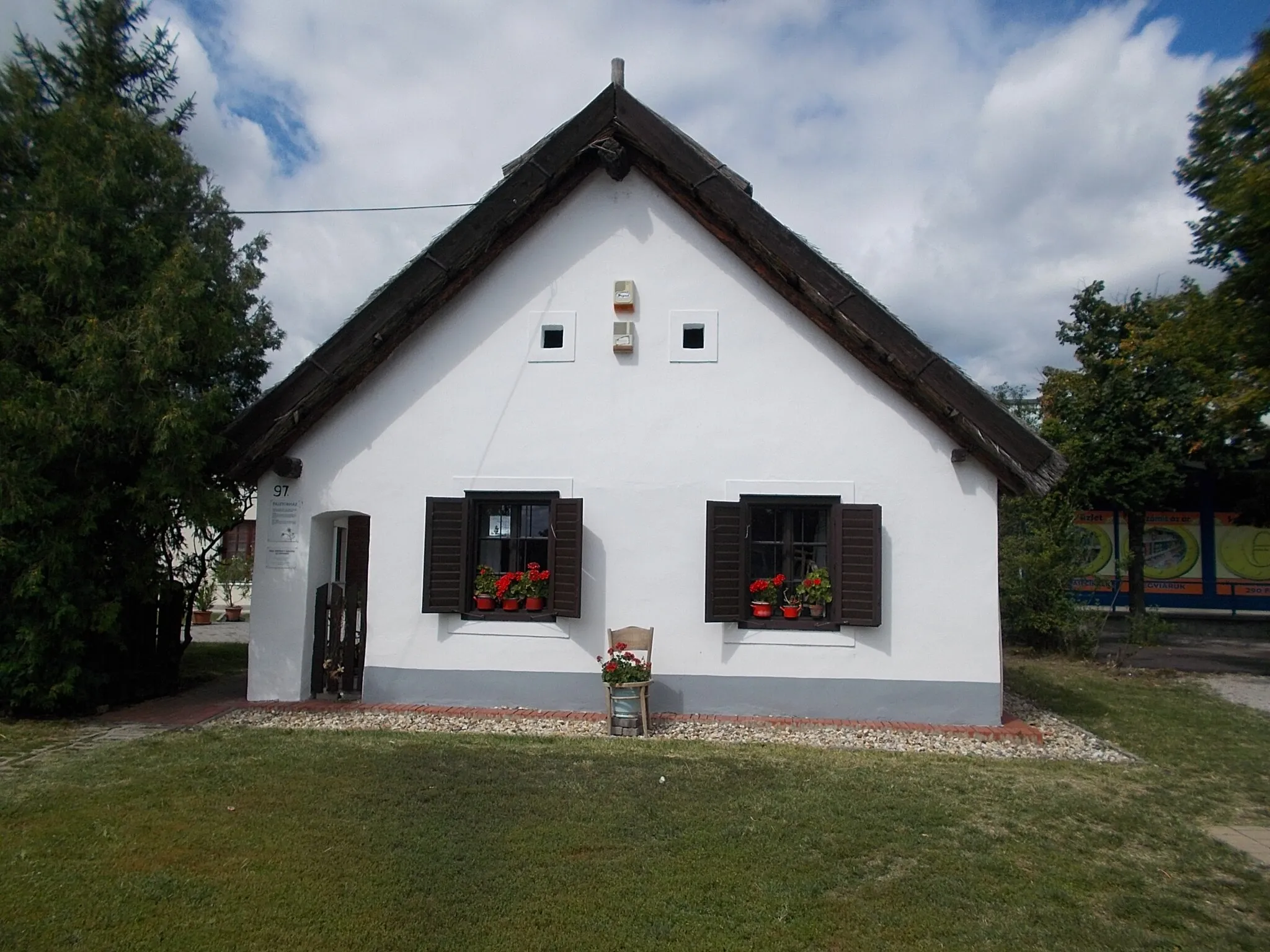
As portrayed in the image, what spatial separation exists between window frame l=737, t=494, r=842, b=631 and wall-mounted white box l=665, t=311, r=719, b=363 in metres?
1.50

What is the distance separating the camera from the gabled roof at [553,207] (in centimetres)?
854

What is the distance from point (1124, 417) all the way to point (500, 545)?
40.2 feet

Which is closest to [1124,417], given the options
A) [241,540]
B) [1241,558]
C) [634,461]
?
[1241,558]

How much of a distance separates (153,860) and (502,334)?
5.88m

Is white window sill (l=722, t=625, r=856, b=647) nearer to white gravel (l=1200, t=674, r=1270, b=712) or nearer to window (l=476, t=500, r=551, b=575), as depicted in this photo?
window (l=476, t=500, r=551, b=575)

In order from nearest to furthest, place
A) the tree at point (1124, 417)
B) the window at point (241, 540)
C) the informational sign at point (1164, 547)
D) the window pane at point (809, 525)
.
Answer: the window pane at point (809, 525) < the tree at point (1124, 417) < the informational sign at point (1164, 547) < the window at point (241, 540)

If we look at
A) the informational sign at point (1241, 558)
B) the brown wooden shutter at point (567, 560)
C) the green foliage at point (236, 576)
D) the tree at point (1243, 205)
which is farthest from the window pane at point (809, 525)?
the informational sign at point (1241, 558)

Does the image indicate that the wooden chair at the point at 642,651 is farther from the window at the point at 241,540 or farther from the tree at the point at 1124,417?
the window at the point at 241,540

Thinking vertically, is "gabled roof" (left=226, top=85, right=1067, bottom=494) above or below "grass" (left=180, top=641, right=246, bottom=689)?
above

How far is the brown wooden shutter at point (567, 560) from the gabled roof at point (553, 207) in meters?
2.52

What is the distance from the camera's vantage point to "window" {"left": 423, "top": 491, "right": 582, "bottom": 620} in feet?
28.8

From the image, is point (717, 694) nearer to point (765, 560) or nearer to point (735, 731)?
point (735, 731)

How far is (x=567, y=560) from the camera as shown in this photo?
8766 millimetres

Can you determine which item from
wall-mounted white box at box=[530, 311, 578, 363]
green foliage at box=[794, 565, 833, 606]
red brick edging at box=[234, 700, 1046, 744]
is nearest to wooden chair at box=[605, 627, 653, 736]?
red brick edging at box=[234, 700, 1046, 744]
